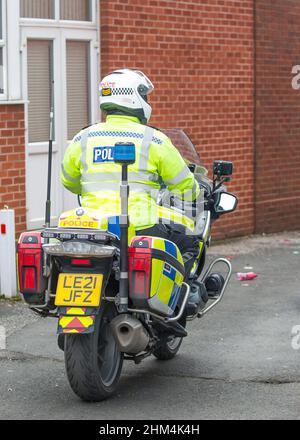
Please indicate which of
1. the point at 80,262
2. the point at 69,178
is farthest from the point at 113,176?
the point at 80,262

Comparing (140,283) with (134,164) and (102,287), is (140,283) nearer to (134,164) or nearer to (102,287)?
(102,287)

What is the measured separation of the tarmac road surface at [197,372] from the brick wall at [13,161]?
4.55 feet

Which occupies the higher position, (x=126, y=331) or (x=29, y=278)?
(x=29, y=278)

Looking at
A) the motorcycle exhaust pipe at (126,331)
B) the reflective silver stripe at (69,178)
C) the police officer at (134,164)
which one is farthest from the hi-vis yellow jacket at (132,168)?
the motorcycle exhaust pipe at (126,331)

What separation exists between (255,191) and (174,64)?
2.39 m

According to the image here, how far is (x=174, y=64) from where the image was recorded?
42.7 ft

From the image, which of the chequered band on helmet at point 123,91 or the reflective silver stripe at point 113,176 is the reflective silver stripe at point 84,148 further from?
the chequered band on helmet at point 123,91

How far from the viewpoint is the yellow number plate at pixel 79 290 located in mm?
6246

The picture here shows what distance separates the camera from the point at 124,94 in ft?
22.6

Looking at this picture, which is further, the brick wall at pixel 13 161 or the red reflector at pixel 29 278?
the brick wall at pixel 13 161

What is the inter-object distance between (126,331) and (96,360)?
241mm

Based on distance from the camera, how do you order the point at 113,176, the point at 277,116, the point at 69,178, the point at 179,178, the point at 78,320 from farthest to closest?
the point at 277,116, the point at 69,178, the point at 179,178, the point at 113,176, the point at 78,320
